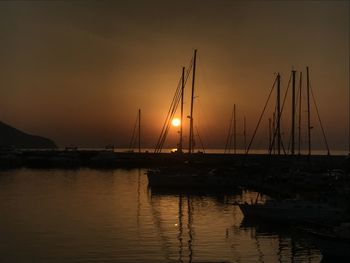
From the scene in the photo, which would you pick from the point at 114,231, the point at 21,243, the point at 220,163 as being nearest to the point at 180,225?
the point at 114,231

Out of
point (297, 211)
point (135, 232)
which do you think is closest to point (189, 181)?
point (297, 211)

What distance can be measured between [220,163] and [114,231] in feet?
192

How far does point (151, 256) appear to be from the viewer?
A: 23172 millimetres

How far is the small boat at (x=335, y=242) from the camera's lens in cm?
2150

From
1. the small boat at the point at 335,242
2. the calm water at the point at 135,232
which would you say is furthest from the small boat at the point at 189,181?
the small boat at the point at 335,242

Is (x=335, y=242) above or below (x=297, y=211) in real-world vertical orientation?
below

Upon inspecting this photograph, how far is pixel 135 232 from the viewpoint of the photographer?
1144 inches

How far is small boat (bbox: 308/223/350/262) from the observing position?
21500 millimetres

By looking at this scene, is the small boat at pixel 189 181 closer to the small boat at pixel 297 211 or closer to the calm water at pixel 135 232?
the calm water at pixel 135 232

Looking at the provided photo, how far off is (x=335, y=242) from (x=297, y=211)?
9.52 metres

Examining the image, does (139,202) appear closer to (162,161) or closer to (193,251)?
(193,251)

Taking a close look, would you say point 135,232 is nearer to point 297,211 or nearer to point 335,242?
point 297,211

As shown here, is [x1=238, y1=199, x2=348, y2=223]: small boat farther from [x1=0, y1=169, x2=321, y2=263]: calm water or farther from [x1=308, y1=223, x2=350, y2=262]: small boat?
[x1=308, y1=223, x2=350, y2=262]: small boat

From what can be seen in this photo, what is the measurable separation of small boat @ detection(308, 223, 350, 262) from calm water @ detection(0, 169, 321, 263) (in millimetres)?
1324
